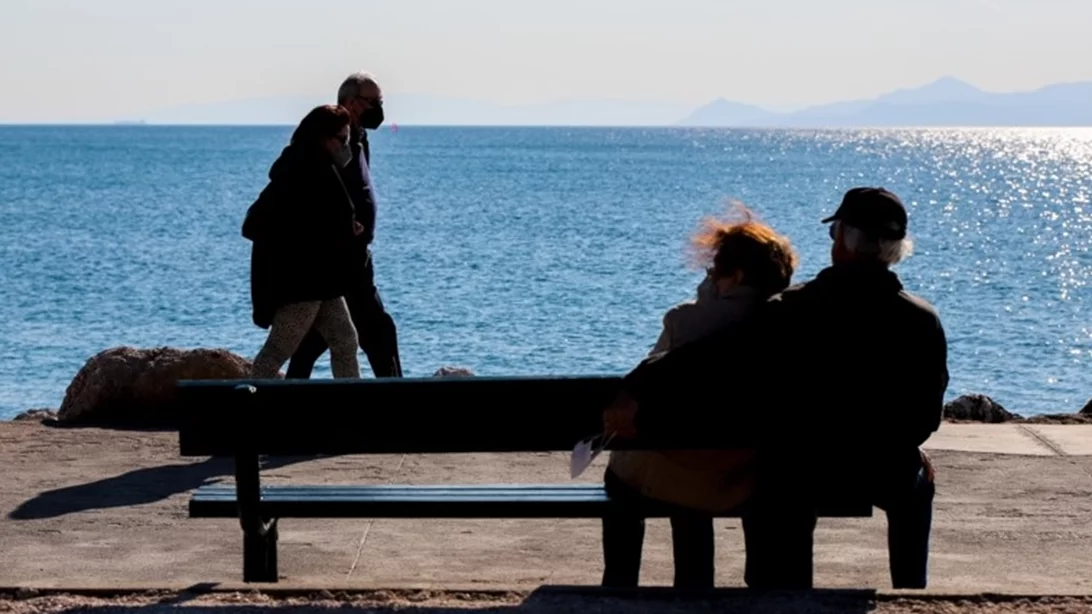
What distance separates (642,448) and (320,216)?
3.78 metres

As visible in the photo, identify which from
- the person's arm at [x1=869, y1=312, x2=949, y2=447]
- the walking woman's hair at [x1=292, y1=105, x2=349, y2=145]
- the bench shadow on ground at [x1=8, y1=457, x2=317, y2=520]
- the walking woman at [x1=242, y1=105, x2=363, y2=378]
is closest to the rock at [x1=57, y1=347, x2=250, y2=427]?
the walking woman at [x1=242, y1=105, x2=363, y2=378]

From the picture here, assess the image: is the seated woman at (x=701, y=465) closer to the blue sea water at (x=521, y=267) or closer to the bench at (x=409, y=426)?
the bench at (x=409, y=426)

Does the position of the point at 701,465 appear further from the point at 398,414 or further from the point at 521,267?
the point at 521,267

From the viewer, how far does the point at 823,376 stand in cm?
548

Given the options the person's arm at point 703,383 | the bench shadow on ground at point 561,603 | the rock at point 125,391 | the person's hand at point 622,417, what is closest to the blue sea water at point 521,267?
the person's arm at point 703,383

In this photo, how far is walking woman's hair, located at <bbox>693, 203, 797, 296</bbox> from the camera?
544 centimetres

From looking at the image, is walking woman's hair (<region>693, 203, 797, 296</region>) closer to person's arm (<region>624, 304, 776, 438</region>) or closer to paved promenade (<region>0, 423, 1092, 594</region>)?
person's arm (<region>624, 304, 776, 438</region>)

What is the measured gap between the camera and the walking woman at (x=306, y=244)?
28.9ft

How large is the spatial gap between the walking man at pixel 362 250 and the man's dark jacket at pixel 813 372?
13.2ft

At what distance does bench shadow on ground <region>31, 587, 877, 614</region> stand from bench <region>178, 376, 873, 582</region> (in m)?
0.28

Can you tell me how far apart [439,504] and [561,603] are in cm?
57

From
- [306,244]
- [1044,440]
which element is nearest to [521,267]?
[1044,440]

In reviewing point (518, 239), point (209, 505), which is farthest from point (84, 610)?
point (518, 239)

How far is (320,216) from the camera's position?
8938 millimetres
